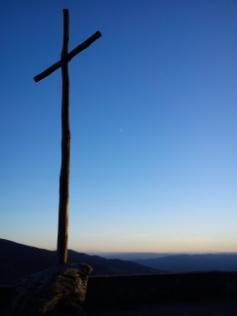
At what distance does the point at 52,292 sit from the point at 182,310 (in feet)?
11.6

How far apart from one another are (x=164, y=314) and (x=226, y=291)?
9.52ft

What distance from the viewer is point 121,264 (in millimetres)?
119750

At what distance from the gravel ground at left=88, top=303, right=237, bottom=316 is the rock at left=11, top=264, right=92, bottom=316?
1.64 m

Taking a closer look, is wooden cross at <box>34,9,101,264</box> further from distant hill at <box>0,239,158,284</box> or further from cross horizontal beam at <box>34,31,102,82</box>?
distant hill at <box>0,239,158,284</box>

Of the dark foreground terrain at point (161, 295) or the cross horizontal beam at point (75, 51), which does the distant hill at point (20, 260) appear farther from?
the cross horizontal beam at point (75, 51)

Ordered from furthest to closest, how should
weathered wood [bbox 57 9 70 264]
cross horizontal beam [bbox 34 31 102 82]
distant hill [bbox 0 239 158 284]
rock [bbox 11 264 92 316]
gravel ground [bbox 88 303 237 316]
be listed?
distant hill [bbox 0 239 158 284] → cross horizontal beam [bbox 34 31 102 82] → gravel ground [bbox 88 303 237 316] → weathered wood [bbox 57 9 70 264] → rock [bbox 11 264 92 316]

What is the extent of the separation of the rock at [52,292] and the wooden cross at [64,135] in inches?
35.5

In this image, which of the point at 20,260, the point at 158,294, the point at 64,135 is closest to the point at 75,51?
the point at 64,135

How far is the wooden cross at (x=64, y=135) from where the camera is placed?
838 centimetres

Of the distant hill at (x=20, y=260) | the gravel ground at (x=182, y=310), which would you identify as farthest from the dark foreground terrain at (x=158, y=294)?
the distant hill at (x=20, y=260)

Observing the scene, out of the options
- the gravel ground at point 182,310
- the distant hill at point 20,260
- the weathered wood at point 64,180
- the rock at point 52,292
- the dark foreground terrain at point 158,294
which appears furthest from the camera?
the distant hill at point 20,260

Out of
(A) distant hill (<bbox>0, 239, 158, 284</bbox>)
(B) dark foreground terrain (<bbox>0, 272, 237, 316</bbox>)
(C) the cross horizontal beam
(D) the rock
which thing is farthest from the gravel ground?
(A) distant hill (<bbox>0, 239, 158, 284</bbox>)

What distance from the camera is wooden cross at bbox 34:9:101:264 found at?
8.38 metres

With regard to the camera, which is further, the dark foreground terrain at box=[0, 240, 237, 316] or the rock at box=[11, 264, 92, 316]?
the dark foreground terrain at box=[0, 240, 237, 316]
